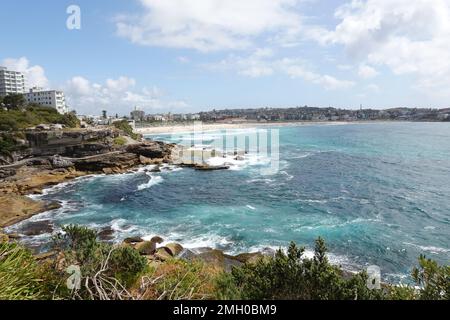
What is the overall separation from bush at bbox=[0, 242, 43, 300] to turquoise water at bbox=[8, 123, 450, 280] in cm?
1423

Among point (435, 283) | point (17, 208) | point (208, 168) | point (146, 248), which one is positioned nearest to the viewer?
point (435, 283)

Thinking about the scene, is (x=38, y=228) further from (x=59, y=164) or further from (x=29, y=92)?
(x=29, y=92)

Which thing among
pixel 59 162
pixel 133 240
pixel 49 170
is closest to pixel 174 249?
pixel 133 240

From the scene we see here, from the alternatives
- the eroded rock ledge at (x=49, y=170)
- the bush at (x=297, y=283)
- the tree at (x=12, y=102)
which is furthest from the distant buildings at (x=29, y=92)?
the bush at (x=297, y=283)

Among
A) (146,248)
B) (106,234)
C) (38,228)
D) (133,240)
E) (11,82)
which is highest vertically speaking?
(11,82)

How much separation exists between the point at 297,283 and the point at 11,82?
138 m

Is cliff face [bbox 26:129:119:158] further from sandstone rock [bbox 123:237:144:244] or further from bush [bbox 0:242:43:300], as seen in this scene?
bush [bbox 0:242:43:300]

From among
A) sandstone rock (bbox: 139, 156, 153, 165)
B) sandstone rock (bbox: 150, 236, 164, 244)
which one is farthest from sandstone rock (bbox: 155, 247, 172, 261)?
sandstone rock (bbox: 139, 156, 153, 165)

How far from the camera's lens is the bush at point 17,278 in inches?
288

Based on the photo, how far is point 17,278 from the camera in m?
7.93
